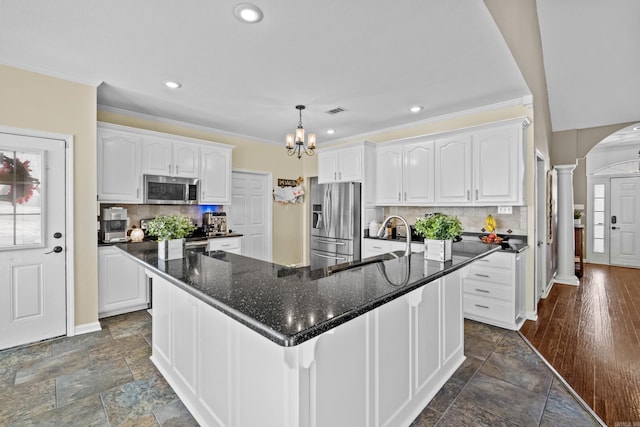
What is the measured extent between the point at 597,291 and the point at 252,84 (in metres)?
5.91

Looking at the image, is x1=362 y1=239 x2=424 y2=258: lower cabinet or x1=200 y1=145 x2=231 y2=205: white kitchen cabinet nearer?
x1=362 y1=239 x2=424 y2=258: lower cabinet

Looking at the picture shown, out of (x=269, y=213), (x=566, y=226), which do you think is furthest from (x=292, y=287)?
(x=566, y=226)

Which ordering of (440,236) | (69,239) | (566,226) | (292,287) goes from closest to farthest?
(292,287) → (440,236) → (69,239) → (566,226)

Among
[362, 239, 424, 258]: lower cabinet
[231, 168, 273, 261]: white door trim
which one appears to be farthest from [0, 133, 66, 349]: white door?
[362, 239, 424, 258]: lower cabinet

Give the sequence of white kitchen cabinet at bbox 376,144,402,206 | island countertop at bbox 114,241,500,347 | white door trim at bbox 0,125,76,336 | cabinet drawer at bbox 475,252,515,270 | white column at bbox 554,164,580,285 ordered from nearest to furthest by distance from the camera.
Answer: island countertop at bbox 114,241,500,347
white door trim at bbox 0,125,76,336
cabinet drawer at bbox 475,252,515,270
white kitchen cabinet at bbox 376,144,402,206
white column at bbox 554,164,580,285

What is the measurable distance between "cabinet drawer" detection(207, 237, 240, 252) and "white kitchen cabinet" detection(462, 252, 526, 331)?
3.20 metres

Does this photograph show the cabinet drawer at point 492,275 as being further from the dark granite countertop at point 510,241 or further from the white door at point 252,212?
the white door at point 252,212

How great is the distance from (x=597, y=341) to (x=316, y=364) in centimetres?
332

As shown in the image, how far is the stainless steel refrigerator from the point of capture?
181 inches

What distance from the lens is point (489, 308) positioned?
3.35 m

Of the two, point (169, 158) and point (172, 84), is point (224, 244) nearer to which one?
point (169, 158)

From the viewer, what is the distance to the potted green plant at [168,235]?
2.08 m

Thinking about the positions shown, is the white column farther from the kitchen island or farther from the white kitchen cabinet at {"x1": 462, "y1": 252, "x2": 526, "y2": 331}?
the kitchen island

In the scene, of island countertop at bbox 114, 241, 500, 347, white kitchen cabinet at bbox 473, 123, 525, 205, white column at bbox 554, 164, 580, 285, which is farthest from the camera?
white column at bbox 554, 164, 580, 285
